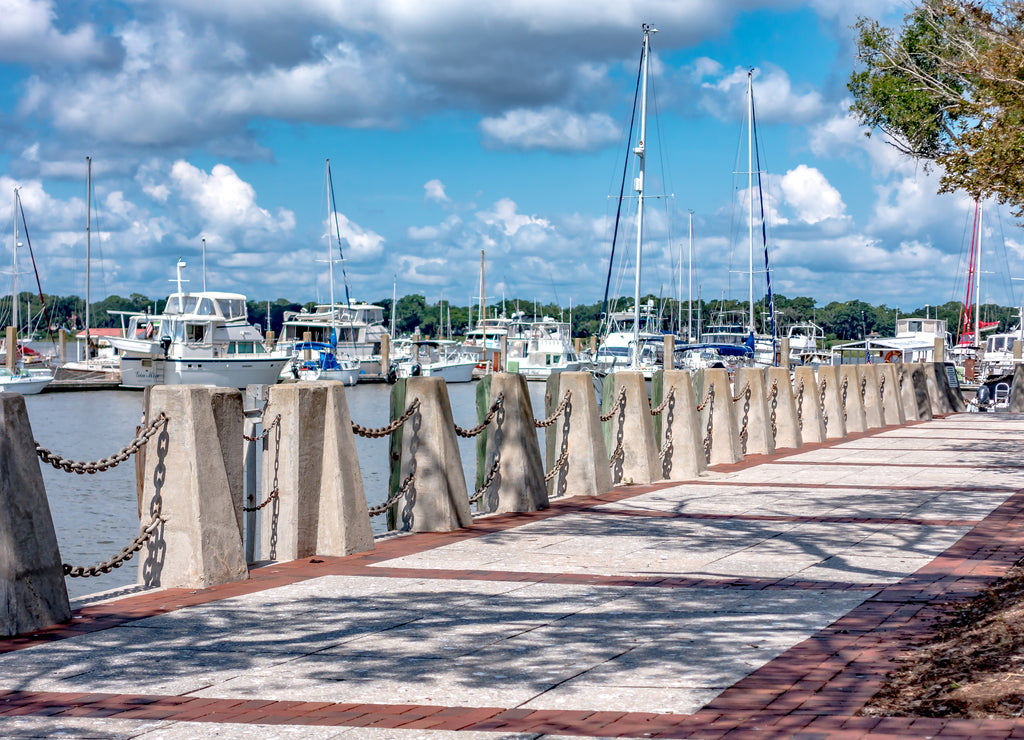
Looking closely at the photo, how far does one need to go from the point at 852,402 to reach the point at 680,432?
32.8 ft

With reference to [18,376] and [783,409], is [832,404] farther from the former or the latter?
[18,376]

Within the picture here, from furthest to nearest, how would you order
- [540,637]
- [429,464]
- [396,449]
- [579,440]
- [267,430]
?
[579,440], [396,449], [429,464], [267,430], [540,637]

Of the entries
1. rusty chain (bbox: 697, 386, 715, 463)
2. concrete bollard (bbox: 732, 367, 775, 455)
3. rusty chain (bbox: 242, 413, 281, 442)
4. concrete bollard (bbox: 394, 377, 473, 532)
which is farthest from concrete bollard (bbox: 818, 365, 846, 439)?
rusty chain (bbox: 242, 413, 281, 442)

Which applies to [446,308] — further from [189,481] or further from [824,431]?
[189,481]

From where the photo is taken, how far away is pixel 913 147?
2175 cm

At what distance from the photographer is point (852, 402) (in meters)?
24.1

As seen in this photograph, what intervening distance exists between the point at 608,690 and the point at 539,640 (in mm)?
1010

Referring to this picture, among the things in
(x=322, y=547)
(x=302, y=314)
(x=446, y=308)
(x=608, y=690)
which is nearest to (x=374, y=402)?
(x=302, y=314)

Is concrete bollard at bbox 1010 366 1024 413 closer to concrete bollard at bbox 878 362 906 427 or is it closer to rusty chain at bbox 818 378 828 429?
concrete bollard at bbox 878 362 906 427

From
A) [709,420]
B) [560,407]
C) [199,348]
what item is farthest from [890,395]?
[199,348]

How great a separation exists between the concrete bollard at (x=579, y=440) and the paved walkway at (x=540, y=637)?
6.00 ft

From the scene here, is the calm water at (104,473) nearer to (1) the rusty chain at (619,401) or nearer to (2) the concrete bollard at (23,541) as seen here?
(1) the rusty chain at (619,401)

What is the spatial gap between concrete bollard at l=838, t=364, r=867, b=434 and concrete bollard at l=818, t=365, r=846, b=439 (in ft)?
2.42

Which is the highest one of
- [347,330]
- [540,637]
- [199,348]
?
[347,330]
